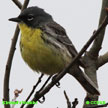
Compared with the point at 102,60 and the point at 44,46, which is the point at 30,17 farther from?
the point at 102,60

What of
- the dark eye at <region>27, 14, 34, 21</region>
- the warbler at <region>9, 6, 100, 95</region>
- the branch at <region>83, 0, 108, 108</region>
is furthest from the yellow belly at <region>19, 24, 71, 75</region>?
the branch at <region>83, 0, 108, 108</region>

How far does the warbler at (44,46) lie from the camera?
6316 mm

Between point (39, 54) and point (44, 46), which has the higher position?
point (44, 46)

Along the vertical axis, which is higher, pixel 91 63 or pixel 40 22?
pixel 40 22

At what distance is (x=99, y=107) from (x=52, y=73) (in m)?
2.50

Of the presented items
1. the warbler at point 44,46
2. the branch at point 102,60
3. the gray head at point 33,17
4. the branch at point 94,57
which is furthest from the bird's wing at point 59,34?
the branch at point 102,60

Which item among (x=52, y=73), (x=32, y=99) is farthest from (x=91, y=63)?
(x=32, y=99)

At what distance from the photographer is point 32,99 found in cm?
530

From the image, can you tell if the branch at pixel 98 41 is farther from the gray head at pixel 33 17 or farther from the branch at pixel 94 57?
the gray head at pixel 33 17

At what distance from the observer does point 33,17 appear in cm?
721

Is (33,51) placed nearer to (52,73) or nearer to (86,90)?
(52,73)

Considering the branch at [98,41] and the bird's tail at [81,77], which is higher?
the branch at [98,41]

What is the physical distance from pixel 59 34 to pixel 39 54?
3.51ft

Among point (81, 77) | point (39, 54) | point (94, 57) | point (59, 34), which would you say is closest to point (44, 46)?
point (39, 54)
